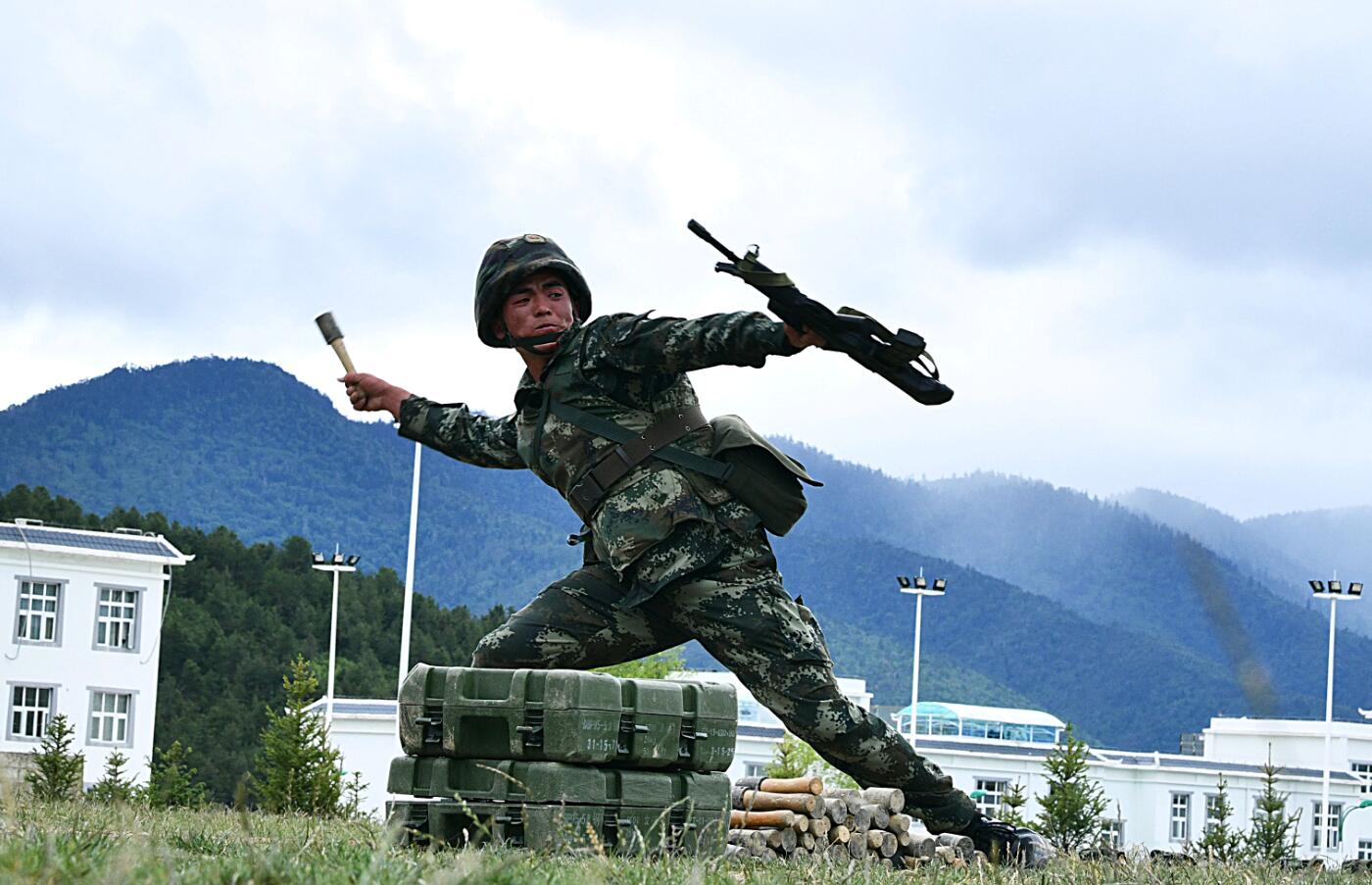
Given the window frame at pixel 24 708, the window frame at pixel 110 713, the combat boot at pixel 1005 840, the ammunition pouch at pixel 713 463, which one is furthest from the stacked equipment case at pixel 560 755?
the window frame at pixel 110 713

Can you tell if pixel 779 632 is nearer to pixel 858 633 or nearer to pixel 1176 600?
pixel 858 633

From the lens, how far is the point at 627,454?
7434mm

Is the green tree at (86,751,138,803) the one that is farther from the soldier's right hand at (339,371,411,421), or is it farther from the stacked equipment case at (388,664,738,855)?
Result: the soldier's right hand at (339,371,411,421)

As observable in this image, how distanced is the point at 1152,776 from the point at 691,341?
75.0 metres

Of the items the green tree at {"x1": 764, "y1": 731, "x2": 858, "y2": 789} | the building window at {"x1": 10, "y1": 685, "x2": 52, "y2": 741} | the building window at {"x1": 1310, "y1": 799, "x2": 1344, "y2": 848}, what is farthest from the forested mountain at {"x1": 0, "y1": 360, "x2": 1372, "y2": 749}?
the building window at {"x1": 10, "y1": 685, "x2": 52, "y2": 741}

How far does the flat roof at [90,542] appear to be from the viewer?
62.2 m

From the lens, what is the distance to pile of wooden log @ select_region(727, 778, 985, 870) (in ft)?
33.8

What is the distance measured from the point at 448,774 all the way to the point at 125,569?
6015 centimetres

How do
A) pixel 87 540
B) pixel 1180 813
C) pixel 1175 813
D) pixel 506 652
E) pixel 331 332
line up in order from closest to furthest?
pixel 506 652 → pixel 331 332 → pixel 87 540 → pixel 1180 813 → pixel 1175 813

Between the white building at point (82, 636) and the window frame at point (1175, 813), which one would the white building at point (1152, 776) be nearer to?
the window frame at point (1175, 813)

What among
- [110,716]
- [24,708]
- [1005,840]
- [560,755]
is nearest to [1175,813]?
[110,716]

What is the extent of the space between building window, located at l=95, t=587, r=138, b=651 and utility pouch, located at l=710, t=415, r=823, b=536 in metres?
59.7

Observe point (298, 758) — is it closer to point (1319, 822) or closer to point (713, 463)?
point (713, 463)

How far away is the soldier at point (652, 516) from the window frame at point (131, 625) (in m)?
59.0
